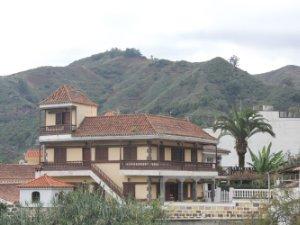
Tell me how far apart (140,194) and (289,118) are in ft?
98.3

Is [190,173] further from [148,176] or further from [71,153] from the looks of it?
[71,153]

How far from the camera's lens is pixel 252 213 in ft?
128

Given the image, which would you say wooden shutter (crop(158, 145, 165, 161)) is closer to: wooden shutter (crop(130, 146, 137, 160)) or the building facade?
the building facade

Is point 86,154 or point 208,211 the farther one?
point 86,154

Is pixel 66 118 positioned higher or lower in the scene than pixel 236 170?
higher

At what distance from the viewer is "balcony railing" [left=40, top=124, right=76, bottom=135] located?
5694 centimetres

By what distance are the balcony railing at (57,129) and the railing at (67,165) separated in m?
2.23

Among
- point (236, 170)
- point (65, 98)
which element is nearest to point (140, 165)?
point (65, 98)

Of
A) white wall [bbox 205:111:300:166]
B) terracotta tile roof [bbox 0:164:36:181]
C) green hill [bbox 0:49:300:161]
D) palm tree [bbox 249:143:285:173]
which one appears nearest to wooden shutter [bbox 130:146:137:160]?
palm tree [bbox 249:143:285:173]

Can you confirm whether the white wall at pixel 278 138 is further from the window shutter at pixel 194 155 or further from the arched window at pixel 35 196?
the arched window at pixel 35 196

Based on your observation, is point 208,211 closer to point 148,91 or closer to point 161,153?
point 161,153

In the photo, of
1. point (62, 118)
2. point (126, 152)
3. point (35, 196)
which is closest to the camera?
point (35, 196)

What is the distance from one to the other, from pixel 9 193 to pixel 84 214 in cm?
2219

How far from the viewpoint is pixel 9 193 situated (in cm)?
5628
